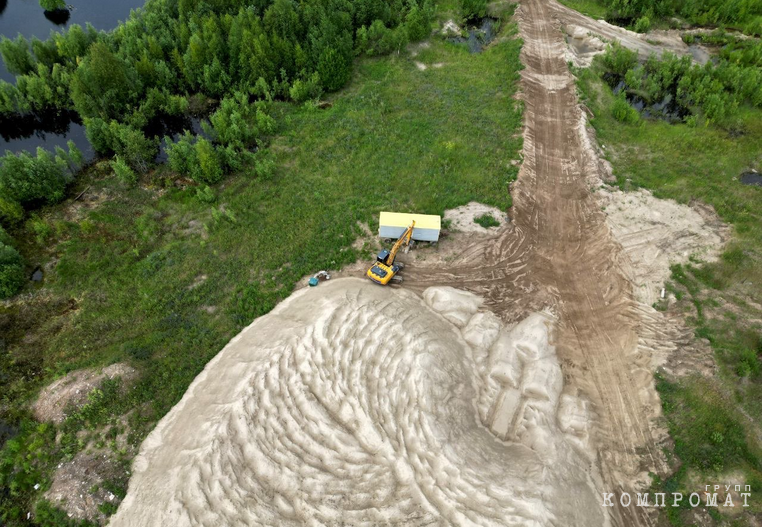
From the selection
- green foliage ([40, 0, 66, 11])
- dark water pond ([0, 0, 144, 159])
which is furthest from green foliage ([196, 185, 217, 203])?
green foliage ([40, 0, 66, 11])

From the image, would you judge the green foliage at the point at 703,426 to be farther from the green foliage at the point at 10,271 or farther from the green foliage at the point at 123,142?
the green foliage at the point at 123,142

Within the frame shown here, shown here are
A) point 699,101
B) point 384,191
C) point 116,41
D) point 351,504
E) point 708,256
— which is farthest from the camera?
point 116,41

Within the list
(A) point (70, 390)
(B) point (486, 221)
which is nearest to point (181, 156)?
(A) point (70, 390)

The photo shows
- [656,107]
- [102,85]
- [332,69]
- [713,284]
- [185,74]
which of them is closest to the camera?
[713,284]

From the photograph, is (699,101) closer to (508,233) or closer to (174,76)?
(508,233)

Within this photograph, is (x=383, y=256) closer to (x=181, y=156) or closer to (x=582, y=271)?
(x=582, y=271)

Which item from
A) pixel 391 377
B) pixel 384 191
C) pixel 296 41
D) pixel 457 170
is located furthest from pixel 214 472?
pixel 296 41

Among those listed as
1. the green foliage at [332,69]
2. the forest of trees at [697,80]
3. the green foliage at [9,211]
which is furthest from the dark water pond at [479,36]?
the green foliage at [9,211]
